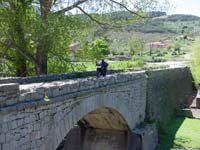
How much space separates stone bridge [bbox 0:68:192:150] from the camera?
8.78 meters

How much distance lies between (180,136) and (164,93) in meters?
4.53

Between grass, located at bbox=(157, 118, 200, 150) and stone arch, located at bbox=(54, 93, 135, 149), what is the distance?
117 inches

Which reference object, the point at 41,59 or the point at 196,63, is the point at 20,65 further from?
the point at 196,63

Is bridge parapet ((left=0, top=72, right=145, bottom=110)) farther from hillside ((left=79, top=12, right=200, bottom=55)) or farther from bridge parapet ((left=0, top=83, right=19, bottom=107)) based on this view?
hillside ((left=79, top=12, right=200, bottom=55))

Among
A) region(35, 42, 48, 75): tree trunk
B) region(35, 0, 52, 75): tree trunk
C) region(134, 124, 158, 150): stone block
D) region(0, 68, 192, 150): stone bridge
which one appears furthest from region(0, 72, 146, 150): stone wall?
region(35, 42, 48, 75): tree trunk

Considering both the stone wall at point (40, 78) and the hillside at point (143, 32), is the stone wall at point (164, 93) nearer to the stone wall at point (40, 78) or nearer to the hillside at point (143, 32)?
the hillside at point (143, 32)

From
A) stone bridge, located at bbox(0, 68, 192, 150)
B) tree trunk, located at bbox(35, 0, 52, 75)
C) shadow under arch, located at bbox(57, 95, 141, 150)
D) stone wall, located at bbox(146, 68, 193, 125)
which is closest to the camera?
stone bridge, located at bbox(0, 68, 192, 150)

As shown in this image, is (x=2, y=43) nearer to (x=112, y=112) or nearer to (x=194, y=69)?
(x=112, y=112)

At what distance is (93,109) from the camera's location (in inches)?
519

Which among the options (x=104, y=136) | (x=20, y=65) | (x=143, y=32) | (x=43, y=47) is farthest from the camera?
(x=143, y=32)

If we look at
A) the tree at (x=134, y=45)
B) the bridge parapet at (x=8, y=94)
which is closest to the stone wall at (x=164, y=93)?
the bridge parapet at (x=8, y=94)

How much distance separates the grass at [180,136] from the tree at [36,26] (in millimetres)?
6710

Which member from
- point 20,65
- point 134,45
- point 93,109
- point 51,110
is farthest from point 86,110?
point 134,45

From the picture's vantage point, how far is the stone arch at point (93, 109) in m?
11.0
